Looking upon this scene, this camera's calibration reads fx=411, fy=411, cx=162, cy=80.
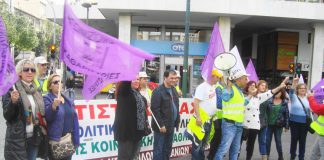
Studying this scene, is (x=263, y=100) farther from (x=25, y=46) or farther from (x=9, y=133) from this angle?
(x=25, y=46)

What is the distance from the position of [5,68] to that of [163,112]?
308cm

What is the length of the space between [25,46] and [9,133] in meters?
51.0

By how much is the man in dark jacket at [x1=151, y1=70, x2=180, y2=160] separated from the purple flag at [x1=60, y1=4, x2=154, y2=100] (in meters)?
1.86

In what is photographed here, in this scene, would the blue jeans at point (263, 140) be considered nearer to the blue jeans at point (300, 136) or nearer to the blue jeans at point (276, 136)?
the blue jeans at point (276, 136)

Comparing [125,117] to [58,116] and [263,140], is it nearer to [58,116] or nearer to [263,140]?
[58,116]

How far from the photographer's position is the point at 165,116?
6.61 m

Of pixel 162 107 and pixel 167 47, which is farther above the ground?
pixel 167 47

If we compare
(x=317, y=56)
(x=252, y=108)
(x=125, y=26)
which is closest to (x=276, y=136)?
(x=252, y=108)

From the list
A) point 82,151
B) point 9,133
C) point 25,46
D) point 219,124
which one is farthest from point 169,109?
point 25,46

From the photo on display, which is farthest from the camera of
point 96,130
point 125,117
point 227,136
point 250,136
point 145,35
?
point 145,35

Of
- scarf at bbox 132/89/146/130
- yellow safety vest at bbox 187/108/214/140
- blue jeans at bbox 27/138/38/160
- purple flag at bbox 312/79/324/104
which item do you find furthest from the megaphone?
blue jeans at bbox 27/138/38/160

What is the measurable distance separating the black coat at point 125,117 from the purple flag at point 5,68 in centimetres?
156

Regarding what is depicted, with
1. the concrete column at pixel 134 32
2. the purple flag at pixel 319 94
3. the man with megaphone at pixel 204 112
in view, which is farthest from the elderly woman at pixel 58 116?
the concrete column at pixel 134 32

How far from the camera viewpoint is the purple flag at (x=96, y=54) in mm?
4512
